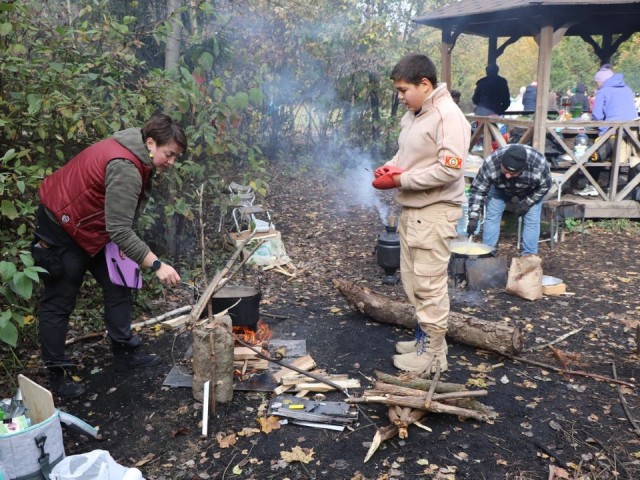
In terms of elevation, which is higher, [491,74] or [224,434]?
[491,74]

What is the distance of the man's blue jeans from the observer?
252 inches

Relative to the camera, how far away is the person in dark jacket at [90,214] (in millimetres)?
3441

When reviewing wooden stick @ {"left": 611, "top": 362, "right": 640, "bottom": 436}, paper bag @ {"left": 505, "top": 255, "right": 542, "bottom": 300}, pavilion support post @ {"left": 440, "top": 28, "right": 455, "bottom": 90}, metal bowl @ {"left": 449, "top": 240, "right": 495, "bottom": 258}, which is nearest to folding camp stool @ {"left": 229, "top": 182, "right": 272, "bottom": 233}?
metal bowl @ {"left": 449, "top": 240, "right": 495, "bottom": 258}

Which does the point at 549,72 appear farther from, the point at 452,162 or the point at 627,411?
the point at 627,411

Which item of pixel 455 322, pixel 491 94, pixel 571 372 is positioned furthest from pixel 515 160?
pixel 491 94

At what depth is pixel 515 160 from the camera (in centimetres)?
575

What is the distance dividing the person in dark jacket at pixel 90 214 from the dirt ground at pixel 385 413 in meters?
0.60

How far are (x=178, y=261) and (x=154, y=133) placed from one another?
3.38 m

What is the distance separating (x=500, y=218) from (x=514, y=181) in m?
0.53

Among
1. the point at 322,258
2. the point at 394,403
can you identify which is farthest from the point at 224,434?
the point at 322,258

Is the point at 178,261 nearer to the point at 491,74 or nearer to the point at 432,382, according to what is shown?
the point at 432,382

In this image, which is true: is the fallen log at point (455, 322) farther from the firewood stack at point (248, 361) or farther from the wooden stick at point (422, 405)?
the firewood stack at point (248, 361)

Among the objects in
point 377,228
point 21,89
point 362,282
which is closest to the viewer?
point 21,89

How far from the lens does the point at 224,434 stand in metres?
3.42
